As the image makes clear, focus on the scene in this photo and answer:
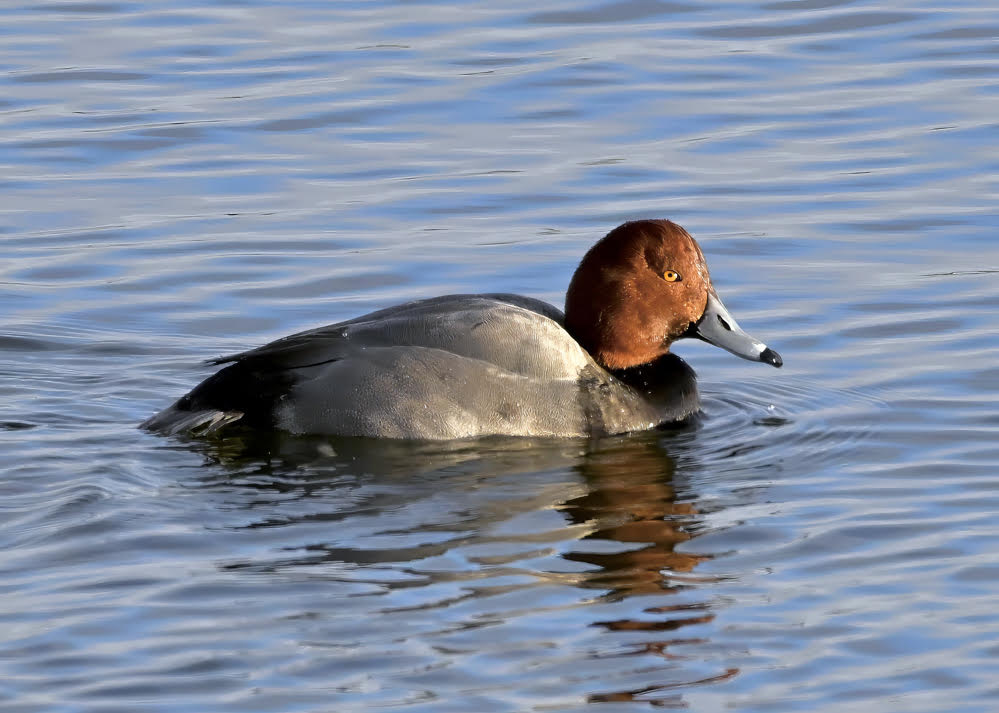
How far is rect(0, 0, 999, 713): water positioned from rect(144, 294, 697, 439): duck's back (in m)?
0.14

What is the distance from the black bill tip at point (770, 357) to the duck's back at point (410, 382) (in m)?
0.87

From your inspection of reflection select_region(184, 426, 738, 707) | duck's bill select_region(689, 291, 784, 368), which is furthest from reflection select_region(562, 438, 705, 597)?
duck's bill select_region(689, 291, 784, 368)

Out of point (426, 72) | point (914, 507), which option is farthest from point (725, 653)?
point (426, 72)

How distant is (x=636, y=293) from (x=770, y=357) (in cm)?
66

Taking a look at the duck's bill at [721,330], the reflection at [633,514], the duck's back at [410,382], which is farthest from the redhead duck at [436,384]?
the reflection at [633,514]

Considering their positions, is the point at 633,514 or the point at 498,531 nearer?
the point at 498,531

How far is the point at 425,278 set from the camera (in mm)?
10633

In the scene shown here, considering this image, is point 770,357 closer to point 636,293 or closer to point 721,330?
point 721,330

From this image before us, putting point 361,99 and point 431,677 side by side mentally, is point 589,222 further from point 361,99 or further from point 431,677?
point 431,677

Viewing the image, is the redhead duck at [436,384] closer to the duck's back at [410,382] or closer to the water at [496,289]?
the duck's back at [410,382]

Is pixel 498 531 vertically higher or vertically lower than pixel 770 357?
lower

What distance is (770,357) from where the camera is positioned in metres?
8.78

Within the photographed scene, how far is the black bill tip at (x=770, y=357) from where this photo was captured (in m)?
8.76

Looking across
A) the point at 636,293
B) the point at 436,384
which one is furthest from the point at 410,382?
the point at 636,293
